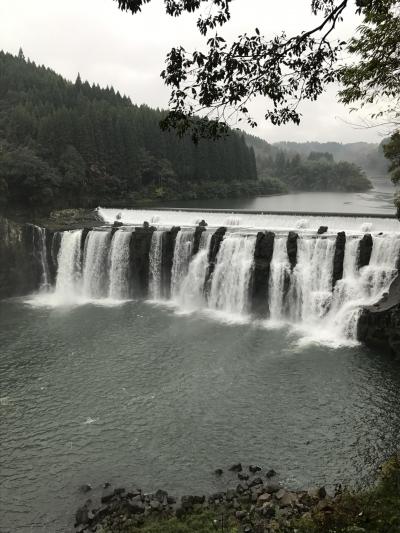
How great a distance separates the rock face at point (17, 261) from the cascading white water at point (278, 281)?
20016mm

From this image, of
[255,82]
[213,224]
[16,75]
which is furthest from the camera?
[16,75]

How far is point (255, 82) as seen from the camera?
8477 mm

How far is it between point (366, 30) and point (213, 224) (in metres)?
30.2

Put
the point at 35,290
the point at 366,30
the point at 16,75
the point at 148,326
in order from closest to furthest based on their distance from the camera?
the point at 366,30
the point at 148,326
the point at 35,290
the point at 16,75

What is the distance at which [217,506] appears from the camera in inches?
507

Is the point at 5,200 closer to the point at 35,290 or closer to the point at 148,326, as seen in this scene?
the point at 35,290

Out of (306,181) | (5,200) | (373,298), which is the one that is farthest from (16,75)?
(373,298)

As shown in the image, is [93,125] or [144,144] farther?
[144,144]

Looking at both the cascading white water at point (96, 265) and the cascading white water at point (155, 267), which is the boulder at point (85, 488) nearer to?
the cascading white water at point (155, 267)

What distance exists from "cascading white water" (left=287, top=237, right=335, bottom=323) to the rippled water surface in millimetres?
2756

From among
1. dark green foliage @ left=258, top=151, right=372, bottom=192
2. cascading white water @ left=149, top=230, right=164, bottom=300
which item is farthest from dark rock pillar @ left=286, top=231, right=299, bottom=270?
dark green foliage @ left=258, top=151, right=372, bottom=192

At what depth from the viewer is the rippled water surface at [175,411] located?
1480 centimetres

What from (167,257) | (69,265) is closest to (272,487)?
(167,257)

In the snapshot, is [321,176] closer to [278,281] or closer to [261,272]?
[261,272]
